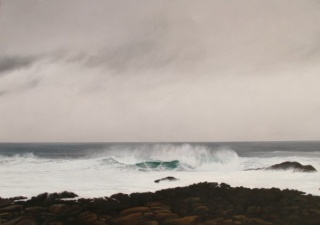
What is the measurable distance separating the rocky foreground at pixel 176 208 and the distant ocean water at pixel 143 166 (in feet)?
0.20

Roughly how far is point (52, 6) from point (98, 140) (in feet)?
3.96

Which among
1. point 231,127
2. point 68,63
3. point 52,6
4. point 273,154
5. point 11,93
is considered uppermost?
point 52,6

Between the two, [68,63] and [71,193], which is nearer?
[71,193]

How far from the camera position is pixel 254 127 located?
2.72 metres

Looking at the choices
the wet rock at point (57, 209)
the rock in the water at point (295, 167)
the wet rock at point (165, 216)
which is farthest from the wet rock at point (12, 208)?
the rock in the water at point (295, 167)

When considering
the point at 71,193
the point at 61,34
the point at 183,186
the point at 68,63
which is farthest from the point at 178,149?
the point at 61,34

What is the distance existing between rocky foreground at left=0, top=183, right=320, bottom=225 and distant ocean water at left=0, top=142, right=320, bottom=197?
0.20ft

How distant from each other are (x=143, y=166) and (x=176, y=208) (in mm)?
416

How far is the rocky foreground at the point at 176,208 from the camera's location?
2516 mm

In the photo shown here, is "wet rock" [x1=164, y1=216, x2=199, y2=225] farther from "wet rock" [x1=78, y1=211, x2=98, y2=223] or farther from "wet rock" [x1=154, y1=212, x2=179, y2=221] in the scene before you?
"wet rock" [x1=78, y1=211, x2=98, y2=223]

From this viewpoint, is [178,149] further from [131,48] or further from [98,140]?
[131,48]

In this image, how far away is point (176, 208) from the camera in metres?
2.56

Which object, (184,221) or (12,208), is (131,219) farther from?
(12,208)

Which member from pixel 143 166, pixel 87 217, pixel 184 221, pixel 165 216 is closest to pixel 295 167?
pixel 184 221
